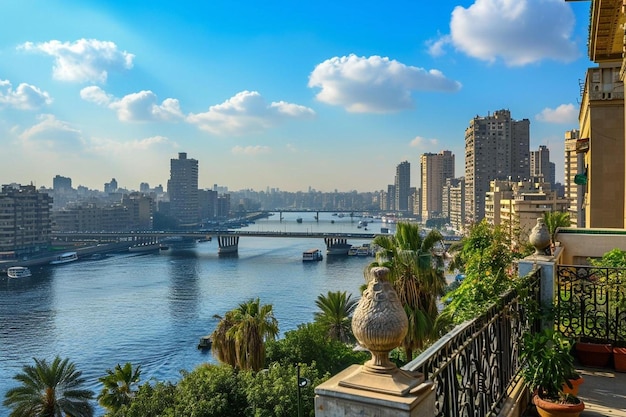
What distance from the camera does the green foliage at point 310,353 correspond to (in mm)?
22625

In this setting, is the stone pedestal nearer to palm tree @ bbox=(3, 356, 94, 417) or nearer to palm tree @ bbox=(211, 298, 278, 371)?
palm tree @ bbox=(211, 298, 278, 371)

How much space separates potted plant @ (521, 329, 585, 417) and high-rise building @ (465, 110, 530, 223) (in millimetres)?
119016

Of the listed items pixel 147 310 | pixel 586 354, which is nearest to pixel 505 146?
pixel 147 310

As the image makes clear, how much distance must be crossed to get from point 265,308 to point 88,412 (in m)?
9.90

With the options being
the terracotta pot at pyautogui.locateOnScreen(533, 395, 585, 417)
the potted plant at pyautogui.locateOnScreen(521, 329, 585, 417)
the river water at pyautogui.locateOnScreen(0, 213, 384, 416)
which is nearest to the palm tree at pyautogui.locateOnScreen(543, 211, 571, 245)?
the potted plant at pyautogui.locateOnScreen(521, 329, 585, 417)

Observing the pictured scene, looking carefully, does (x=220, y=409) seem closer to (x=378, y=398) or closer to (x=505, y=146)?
(x=378, y=398)

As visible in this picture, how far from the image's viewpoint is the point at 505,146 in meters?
124

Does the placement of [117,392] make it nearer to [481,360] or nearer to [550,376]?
[550,376]

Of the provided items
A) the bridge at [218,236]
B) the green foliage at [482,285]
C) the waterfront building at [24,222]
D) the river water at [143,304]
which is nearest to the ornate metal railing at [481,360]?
the green foliage at [482,285]

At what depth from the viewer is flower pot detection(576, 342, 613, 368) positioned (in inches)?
265

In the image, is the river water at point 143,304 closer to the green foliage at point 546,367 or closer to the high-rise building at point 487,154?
the green foliage at point 546,367

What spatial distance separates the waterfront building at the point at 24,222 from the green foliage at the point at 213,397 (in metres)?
91.1

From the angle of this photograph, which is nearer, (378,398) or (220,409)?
(378,398)

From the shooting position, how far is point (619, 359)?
659 cm
